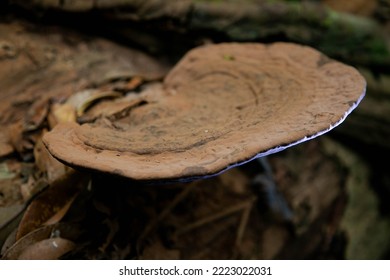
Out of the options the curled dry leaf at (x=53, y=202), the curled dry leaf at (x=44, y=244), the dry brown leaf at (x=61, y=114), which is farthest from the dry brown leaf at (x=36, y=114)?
the curled dry leaf at (x=44, y=244)

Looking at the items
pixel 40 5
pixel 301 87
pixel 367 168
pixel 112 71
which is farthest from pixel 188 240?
pixel 367 168

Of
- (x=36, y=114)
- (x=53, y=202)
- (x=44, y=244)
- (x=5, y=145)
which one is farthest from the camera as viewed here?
(x=36, y=114)

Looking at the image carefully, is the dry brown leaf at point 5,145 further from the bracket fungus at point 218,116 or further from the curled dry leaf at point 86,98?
the bracket fungus at point 218,116

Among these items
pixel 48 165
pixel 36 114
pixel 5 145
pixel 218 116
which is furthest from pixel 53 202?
pixel 218 116

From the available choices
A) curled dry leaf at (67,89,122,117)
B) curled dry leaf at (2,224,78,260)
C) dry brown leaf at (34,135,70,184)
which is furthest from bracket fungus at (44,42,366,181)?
curled dry leaf at (2,224,78,260)

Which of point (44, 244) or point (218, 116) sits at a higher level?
point (218, 116)

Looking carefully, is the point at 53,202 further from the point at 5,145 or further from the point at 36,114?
the point at 36,114
